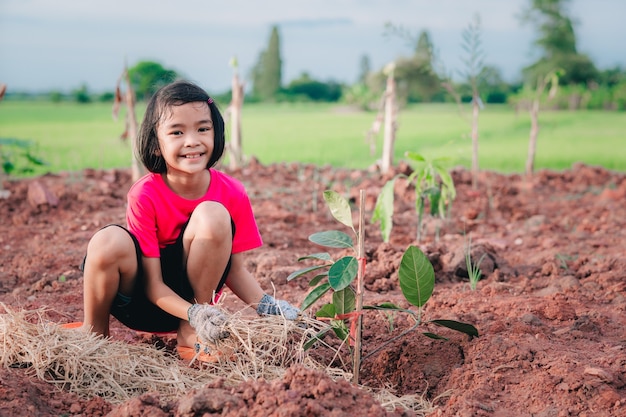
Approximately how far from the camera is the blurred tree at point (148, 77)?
2617mm

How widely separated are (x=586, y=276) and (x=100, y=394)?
2.30 metres

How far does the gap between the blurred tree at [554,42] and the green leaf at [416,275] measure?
20669mm

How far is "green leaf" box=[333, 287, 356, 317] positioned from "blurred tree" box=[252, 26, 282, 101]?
17.4 meters

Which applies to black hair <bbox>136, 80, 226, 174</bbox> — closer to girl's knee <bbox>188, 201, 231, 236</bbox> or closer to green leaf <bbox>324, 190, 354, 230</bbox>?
girl's knee <bbox>188, 201, 231, 236</bbox>

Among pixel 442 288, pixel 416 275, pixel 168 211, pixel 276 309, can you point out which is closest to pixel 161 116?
pixel 168 211

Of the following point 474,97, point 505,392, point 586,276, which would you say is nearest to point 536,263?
point 586,276

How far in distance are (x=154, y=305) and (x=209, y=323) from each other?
374 millimetres

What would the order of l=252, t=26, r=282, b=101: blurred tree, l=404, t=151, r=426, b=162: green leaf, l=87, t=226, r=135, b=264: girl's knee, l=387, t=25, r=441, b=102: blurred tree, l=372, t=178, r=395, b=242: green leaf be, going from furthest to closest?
l=252, t=26, r=282, b=101: blurred tree → l=387, t=25, r=441, b=102: blurred tree → l=404, t=151, r=426, b=162: green leaf → l=372, t=178, r=395, b=242: green leaf → l=87, t=226, r=135, b=264: girl's knee

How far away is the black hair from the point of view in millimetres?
2266

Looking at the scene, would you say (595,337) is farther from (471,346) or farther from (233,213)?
(233,213)

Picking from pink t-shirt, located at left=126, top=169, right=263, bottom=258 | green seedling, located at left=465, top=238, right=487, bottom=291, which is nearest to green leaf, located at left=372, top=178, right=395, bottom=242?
green seedling, located at left=465, top=238, right=487, bottom=291

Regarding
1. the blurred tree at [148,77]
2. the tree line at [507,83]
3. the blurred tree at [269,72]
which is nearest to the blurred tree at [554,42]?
the tree line at [507,83]

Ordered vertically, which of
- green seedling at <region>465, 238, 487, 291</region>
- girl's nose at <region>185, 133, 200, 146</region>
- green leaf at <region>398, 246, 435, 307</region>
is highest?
girl's nose at <region>185, 133, 200, 146</region>

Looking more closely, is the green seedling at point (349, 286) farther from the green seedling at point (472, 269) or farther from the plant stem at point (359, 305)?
the green seedling at point (472, 269)
